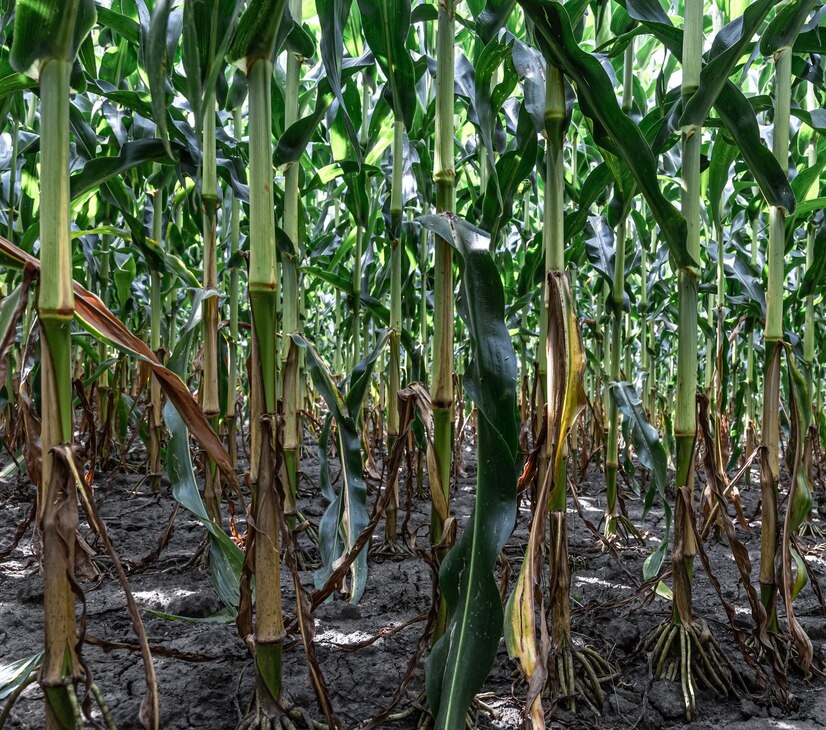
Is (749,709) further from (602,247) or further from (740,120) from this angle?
(602,247)

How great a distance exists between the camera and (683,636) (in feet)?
5.11

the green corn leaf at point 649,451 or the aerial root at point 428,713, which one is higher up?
the green corn leaf at point 649,451

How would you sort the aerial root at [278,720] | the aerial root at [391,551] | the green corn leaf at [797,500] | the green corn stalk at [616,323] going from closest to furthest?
the aerial root at [278,720] → the green corn leaf at [797,500] → the green corn stalk at [616,323] → the aerial root at [391,551]

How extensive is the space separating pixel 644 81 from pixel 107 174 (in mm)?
4053

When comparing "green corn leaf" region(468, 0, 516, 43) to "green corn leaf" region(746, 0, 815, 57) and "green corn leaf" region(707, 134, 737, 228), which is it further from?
"green corn leaf" region(707, 134, 737, 228)

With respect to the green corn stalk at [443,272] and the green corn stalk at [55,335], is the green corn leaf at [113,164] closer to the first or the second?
the green corn stalk at [55,335]

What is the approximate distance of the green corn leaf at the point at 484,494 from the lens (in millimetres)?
916

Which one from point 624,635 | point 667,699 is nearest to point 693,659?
point 667,699

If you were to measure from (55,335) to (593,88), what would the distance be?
89 cm

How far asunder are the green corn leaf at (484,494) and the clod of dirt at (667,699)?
0.77 meters

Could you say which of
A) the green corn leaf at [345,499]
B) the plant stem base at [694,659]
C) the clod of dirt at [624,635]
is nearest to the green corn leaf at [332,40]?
the green corn leaf at [345,499]

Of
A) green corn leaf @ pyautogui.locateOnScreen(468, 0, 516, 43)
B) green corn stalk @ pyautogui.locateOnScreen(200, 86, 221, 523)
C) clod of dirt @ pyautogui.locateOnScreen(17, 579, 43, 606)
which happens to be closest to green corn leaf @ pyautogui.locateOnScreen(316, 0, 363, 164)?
green corn leaf @ pyautogui.locateOnScreen(468, 0, 516, 43)

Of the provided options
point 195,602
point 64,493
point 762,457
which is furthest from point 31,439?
point 762,457

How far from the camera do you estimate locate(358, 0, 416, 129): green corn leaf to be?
126 cm
